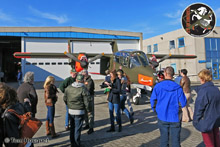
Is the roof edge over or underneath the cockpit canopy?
over

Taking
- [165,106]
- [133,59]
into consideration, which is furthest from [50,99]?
[133,59]

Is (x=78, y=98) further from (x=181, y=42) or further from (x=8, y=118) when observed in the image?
(x=181, y=42)

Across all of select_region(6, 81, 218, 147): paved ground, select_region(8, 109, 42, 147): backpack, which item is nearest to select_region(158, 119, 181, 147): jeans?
select_region(6, 81, 218, 147): paved ground

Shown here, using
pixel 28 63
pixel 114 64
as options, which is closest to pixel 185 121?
pixel 114 64

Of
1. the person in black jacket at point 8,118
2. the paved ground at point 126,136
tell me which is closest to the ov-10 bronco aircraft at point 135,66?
the paved ground at point 126,136

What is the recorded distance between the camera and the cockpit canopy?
1021 centimetres

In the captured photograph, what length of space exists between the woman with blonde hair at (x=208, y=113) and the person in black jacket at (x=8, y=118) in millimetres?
2941

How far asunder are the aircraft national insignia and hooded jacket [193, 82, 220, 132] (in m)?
21.9

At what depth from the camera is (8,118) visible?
6.75 ft

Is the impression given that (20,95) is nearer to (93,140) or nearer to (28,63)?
(93,140)

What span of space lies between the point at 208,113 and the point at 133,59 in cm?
793

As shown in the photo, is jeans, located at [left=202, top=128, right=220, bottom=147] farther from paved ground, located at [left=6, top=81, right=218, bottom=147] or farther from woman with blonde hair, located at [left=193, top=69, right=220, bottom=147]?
paved ground, located at [left=6, top=81, right=218, bottom=147]

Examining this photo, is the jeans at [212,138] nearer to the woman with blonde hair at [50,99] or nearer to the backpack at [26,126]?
the backpack at [26,126]

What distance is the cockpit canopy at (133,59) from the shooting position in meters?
10.2
